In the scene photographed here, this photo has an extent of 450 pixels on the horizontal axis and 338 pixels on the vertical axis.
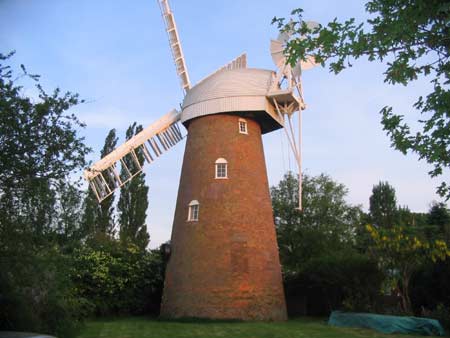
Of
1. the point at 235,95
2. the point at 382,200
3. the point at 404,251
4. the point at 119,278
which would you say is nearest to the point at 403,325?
the point at 404,251

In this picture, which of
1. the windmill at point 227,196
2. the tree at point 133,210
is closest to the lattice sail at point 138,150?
the windmill at point 227,196

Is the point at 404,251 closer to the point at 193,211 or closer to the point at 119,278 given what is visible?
the point at 193,211

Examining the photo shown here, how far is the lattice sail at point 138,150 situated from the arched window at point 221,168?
461cm

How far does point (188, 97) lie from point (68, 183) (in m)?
14.0

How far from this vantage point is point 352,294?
2194cm

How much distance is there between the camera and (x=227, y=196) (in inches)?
814

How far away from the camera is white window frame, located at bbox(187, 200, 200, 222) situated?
20844 mm

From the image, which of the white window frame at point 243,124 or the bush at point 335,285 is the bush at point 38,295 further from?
the bush at point 335,285

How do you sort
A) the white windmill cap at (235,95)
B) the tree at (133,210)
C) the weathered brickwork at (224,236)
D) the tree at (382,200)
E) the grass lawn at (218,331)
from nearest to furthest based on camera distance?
the grass lawn at (218,331)
the weathered brickwork at (224,236)
the white windmill cap at (235,95)
the tree at (133,210)
the tree at (382,200)

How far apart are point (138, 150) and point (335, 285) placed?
12300mm

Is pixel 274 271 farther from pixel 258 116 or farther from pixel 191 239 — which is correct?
pixel 258 116

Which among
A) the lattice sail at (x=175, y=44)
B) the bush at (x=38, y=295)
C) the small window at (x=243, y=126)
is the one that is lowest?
the bush at (x=38, y=295)

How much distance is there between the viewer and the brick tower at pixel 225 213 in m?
19.5

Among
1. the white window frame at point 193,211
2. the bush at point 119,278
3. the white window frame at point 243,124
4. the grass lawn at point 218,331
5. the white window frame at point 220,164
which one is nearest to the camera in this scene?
the grass lawn at point 218,331
